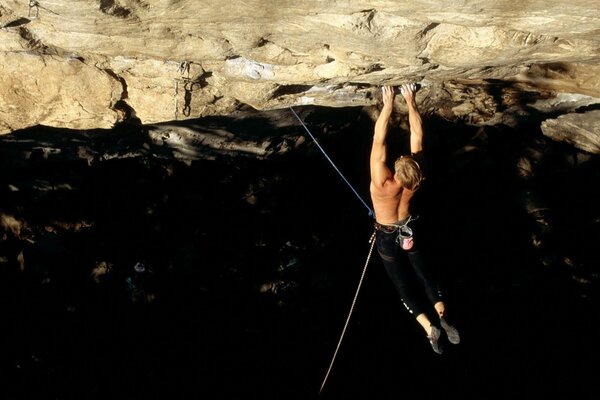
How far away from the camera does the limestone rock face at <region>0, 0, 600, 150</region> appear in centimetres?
373

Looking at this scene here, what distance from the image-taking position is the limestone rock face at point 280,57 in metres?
3.73

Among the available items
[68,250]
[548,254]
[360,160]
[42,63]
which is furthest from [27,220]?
[548,254]

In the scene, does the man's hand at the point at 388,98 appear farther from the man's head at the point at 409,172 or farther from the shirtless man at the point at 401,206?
the man's head at the point at 409,172

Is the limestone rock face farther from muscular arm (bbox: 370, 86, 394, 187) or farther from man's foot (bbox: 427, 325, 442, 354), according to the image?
man's foot (bbox: 427, 325, 442, 354)

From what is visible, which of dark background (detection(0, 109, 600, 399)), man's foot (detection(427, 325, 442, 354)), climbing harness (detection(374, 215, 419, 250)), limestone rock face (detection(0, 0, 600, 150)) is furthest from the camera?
dark background (detection(0, 109, 600, 399))

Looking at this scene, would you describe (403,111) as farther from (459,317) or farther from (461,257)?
(459,317)

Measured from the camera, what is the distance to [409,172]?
14.3 feet

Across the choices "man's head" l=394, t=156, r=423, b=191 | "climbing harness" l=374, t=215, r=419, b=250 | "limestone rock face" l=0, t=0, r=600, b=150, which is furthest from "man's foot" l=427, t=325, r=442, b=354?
"limestone rock face" l=0, t=0, r=600, b=150

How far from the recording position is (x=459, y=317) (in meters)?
6.54

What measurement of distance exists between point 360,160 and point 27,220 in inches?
200

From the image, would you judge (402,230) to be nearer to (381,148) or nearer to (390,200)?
(390,200)

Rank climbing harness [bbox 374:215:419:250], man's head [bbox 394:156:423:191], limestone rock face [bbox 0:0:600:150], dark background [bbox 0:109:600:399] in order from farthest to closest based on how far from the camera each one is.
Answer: dark background [bbox 0:109:600:399] → climbing harness [bbox 374:215:419:250] → man's head [bbox 394:156:423:191] → limestone rock face [bbox 0:0:600:150]

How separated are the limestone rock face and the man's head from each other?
961 mm

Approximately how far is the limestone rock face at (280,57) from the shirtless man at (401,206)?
63 cm
